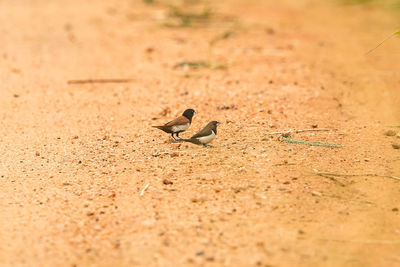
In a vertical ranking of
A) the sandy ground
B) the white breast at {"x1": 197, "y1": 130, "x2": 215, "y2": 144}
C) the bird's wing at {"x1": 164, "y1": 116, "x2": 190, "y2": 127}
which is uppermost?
the bird's wing at {"x1": 164, "y1": 116, "x2": 190, "y2": 127}

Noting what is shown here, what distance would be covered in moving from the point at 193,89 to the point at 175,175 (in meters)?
1.78

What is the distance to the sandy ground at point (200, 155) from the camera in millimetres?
2430

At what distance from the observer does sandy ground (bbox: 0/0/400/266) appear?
2430mm

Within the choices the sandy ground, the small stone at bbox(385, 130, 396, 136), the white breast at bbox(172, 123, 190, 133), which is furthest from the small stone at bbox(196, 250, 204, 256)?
the small stone at bbox(385, 130, 396, 136)

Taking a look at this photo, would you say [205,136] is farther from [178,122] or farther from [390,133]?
[390,133]

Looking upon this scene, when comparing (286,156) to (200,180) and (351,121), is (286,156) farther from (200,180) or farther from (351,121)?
(351,121)

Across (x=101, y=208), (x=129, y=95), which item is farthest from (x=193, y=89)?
(x=101, y=208)

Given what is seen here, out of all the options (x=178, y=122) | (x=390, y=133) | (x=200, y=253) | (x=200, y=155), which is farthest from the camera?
(x=390, y=133)

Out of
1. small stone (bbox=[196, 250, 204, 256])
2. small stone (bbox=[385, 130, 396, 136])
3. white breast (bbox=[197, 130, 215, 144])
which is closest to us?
small stone (bbox=[196, 250, 204, 256])

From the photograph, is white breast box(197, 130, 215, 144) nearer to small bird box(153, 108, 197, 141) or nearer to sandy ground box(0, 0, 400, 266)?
sandy ground box(0, 0, 400, 266)

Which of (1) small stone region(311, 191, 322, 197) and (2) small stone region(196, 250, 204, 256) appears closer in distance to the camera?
(2) small stone region(196, 250, 204, 256)

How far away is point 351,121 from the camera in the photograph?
3865 millimetres

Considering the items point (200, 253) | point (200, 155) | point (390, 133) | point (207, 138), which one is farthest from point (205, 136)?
point (390, 133)

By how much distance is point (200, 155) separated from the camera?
3.28m
